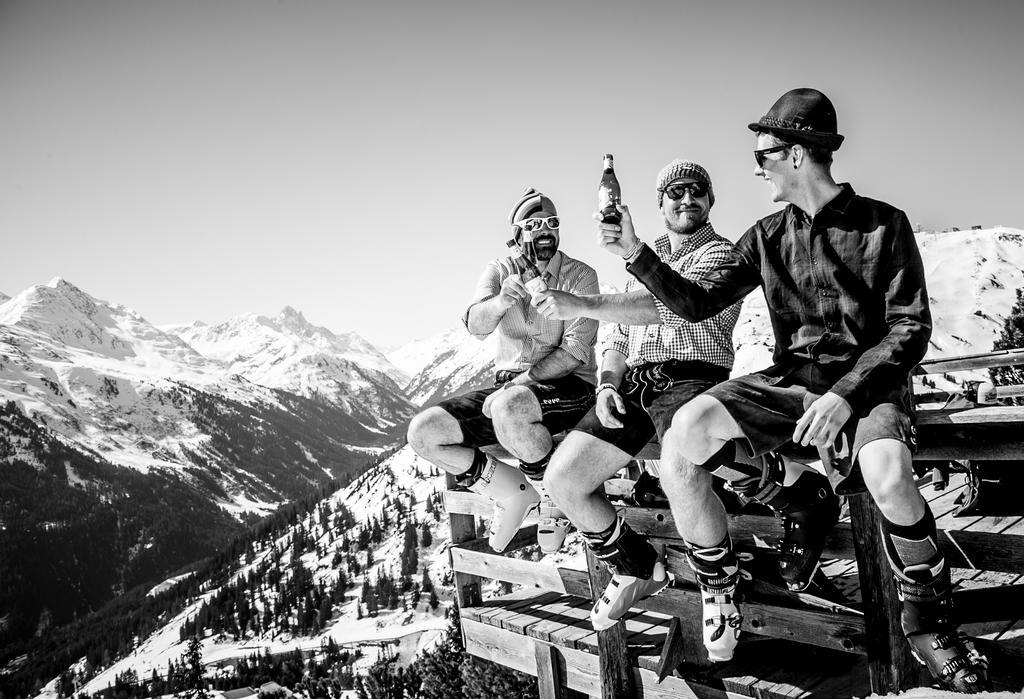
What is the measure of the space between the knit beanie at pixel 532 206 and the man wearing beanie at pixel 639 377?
1051mm

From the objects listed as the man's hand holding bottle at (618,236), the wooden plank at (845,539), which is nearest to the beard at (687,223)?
the man's hand holding bottle at (618,236)

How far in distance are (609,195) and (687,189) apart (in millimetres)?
839

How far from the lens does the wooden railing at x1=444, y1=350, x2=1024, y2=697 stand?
10.2 ft

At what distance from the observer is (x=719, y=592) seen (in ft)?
12.4

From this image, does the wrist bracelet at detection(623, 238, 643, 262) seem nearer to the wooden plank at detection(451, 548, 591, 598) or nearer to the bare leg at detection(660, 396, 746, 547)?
the bare leg at detection(660, 396, 746, 547)

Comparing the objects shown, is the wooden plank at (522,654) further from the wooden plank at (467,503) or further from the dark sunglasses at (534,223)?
the dark sunglasses at (534,223)

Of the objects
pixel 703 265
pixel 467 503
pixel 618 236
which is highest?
pixel 618 236

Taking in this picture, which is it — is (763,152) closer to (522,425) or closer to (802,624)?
(522,425)

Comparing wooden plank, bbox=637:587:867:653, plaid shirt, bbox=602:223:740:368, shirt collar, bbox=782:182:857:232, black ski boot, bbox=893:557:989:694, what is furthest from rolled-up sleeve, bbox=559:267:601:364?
black ski boot, bbox=893:557:989:694

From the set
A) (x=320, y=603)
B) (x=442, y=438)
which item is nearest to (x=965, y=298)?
(x=320, y=603)

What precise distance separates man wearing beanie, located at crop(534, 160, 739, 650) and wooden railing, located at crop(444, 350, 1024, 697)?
0.97ft

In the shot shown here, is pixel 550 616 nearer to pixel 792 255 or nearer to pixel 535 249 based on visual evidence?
pixel 535 249

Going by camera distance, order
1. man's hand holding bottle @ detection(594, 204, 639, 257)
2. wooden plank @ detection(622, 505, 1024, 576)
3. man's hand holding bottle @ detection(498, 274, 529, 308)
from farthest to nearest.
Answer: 1. man's hand holding bottle @ detection(498, 274, 529, 308)
2. man's hand holding bottle @ detection(594, 204, 639, 257)
3. wooden plank @ detection(622, 505, 1024, 576)

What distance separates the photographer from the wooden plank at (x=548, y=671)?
569 cm
